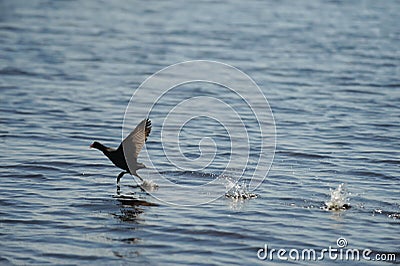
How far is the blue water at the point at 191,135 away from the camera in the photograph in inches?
338

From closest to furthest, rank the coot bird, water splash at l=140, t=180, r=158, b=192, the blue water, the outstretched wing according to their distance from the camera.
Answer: the blue water
the outstretched wing
the coot bird
water splash at l=140, t=180, r=158, b=192

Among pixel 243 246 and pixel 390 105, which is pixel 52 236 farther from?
pixel 390 105

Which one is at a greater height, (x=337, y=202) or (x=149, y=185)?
(x=149, y=185)

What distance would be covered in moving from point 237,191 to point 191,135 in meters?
3.40

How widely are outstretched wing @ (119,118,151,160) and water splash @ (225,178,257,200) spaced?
1223 millimetres

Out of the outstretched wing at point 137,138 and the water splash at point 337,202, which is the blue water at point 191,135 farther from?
the outstretched wing at point 137,138

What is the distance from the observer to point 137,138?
9.85 metres

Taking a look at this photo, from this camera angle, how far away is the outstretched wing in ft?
31.8

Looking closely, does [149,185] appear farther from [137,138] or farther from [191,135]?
[191,135]

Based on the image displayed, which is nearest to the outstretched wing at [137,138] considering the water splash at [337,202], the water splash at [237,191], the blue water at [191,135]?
the blue water at [191,135]

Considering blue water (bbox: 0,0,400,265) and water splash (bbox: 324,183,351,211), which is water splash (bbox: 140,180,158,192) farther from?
water splash (bbox: 324,183,351,211)

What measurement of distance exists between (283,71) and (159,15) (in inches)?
390

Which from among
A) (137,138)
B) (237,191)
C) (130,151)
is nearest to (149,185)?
(130,151)

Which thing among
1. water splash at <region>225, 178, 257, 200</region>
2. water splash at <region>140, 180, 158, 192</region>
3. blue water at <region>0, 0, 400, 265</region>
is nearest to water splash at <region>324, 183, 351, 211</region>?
blue water at <region>0, 0, 400, 265</region>
